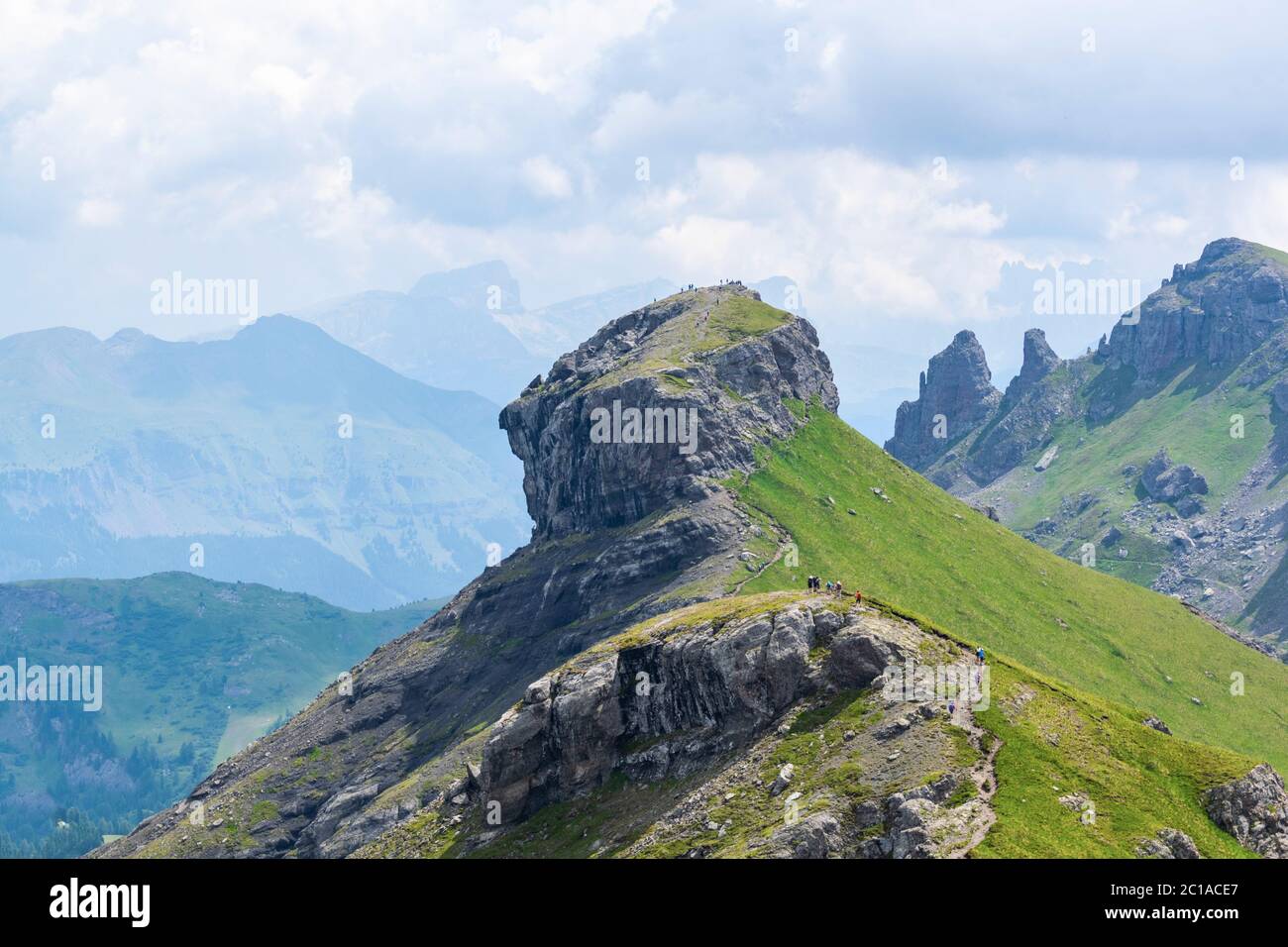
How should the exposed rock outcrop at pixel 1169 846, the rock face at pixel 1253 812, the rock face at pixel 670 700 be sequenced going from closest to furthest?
the exposed rock outcrop at pixel 1169 846 → the rock face at pixel 1253 812 → the rock face at pixel 670 700

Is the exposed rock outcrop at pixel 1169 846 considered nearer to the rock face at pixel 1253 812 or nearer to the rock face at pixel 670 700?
the rock face at pixel 1253 812

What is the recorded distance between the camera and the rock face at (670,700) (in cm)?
12188

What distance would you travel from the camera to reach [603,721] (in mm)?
133375

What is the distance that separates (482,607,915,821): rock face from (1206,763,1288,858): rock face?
26.8 metres

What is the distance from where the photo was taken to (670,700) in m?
131

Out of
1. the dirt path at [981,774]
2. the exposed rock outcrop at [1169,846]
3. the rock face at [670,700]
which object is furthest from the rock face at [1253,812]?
the rock face at [670,700]

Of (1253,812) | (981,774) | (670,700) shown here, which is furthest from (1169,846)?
(670,700)

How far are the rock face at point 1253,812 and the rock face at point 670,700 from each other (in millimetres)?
26827

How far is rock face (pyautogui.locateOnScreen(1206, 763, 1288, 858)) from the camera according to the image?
104688 millimetres

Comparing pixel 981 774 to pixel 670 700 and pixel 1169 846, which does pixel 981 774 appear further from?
pixel 670 700
